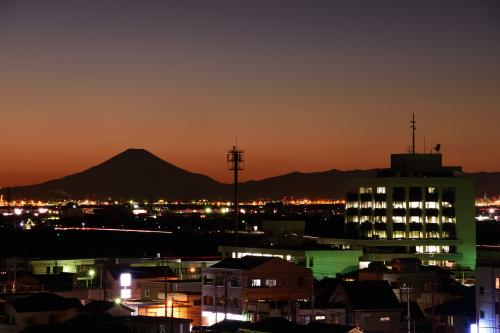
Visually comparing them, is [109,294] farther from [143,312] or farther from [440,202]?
[440,202]

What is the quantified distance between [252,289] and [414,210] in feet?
77.9

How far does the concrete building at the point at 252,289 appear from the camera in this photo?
76.4 feet

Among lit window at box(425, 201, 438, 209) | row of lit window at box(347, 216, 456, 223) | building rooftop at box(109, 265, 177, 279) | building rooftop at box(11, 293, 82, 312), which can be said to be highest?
lit window at box(425, 201, 438, 209)

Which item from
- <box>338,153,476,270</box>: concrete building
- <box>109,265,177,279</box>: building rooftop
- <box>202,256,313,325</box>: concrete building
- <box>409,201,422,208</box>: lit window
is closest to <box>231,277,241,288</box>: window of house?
<box>202,256,313,325</box>: concrete building

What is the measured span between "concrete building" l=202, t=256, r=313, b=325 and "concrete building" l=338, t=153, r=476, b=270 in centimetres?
1945

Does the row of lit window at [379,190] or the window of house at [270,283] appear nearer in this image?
the window of house at [270,283]

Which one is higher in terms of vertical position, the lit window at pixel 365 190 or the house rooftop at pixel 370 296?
the lit window at pixel 365 190

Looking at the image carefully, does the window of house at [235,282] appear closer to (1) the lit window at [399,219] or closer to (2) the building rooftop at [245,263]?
(2) the building rooftop at [245,263]

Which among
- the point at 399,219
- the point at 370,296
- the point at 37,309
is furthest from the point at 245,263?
the point at 399,219

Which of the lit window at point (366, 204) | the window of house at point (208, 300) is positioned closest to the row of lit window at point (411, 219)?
the lit window at point (366, 204)

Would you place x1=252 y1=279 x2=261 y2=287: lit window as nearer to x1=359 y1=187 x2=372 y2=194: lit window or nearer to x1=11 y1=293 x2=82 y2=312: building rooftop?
x1=11 y1=293 x2=82 y2=312: building rooftop

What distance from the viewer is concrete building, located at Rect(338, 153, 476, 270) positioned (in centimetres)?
4434

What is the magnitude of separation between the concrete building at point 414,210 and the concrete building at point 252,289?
19453 millimetres

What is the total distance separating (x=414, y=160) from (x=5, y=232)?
185 ft
